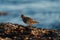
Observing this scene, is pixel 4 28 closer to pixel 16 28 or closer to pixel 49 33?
pixel 16 28

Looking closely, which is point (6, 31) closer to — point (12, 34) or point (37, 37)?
point (12, 34)

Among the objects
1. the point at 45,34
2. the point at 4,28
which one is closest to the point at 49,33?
the point at 45,34

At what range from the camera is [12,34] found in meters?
7.26

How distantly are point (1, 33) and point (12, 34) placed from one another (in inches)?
10.4

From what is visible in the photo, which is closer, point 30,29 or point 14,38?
point 14,38

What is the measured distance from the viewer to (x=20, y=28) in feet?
24.8

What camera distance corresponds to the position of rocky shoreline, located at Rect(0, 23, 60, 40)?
23.2 ft

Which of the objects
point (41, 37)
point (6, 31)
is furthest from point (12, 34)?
point (41, 37)

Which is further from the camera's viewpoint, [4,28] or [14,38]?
[4,28]

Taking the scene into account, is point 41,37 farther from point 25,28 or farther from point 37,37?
point 25,28

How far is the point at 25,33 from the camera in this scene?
7.28m

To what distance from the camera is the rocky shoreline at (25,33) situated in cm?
707

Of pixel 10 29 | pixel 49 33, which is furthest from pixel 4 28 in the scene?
pixel 49 33

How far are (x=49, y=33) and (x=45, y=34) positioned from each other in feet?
0.47
